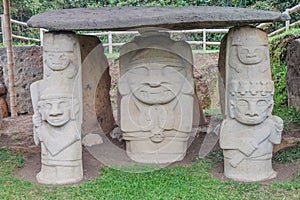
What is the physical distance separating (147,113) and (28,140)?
2.43 m

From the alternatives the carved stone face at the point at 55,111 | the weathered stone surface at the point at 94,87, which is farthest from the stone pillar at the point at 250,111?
the weathered stone surface at the point at 94,87

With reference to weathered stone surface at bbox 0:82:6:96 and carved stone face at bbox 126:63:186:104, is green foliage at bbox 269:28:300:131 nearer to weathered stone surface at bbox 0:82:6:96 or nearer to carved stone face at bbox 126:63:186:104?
carved stone face at bbox 126:63:186:104

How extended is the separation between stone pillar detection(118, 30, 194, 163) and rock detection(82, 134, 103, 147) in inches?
35.2

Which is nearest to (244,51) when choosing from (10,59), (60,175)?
(60,175)

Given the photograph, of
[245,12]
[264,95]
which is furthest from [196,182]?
[245,12]

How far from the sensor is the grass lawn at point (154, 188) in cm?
396

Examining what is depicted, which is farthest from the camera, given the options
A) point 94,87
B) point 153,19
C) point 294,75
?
point 294,75

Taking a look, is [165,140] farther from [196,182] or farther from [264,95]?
[264,95]

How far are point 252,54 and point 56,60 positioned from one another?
225 centimetres

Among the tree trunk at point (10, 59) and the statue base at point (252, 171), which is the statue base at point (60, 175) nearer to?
the statue base at point (252, 171)

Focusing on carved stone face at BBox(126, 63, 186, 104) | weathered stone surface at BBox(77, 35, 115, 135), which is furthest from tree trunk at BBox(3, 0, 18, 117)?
carved stone face at BBox(126, 63, 186, 104)

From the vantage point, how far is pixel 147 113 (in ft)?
16.6

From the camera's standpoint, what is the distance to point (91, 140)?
234 inches

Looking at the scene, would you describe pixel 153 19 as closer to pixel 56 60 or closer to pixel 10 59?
pixel 56 60
